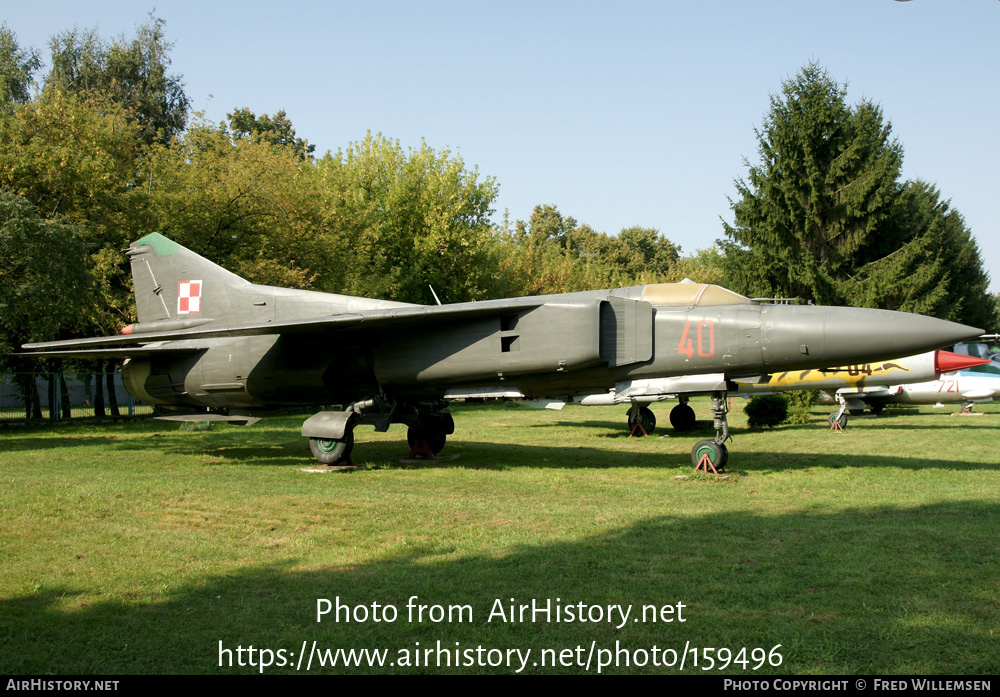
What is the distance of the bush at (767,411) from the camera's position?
65.4ft

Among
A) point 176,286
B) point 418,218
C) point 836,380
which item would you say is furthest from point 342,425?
point 418,218

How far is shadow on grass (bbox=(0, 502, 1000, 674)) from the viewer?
416cm

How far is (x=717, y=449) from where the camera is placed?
10938 millimetres

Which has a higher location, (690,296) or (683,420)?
(690,296)

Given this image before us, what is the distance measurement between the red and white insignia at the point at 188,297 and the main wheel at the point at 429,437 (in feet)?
14.9

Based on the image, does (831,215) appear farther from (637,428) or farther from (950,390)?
(637,428)

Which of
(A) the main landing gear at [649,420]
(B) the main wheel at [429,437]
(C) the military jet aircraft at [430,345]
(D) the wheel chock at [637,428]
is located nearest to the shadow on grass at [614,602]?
(C) the military jet aircraft at [430,345]

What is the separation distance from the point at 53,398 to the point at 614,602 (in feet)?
81.4

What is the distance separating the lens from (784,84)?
3378cm

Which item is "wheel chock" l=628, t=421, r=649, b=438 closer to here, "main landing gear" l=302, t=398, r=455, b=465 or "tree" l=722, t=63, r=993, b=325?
"main landing gear" l=302, t=398, r=455, b=465

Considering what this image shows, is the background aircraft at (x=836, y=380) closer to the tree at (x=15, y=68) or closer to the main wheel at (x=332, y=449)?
the main wheel at (x=332, y=449)
